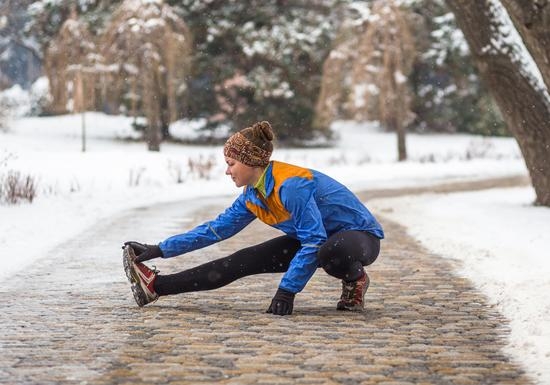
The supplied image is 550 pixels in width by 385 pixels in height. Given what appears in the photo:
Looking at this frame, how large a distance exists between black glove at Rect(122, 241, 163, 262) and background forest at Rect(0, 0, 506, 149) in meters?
25.8

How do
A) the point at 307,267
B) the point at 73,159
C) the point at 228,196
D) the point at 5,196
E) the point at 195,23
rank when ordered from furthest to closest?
the point at 195,23 < the point at 73,159 < the point at 228,196 < the point at 5,196 < the point at 307,267

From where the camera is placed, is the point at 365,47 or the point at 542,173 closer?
the point at 542,173

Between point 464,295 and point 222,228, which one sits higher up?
point 222,228

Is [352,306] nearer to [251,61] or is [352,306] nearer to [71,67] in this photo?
[71,67]

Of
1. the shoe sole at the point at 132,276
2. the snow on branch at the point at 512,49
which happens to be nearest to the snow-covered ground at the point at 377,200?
the snow on branch at the point at 512,49

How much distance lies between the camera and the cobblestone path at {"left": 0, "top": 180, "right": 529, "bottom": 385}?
16.0ft

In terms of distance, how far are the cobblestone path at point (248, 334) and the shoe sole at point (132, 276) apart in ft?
0.26

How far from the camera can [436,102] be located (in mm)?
45719

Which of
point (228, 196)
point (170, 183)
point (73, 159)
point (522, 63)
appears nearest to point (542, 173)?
point (522, 63)

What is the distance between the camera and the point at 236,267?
22.2 feet

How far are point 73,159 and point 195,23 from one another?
14.4m

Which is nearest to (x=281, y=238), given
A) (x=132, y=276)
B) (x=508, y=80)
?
(x=132, y=276)

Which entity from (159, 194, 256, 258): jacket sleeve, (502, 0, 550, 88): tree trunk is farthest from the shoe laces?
(502, 0, 550, 88): tree trunk

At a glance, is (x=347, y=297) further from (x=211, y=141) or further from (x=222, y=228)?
(x=211, y=141)
